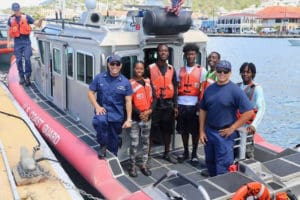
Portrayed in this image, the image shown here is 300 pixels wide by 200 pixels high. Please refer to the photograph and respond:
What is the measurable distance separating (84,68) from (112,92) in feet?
4.19

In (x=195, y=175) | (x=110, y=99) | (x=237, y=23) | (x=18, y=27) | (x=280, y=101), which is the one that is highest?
(x=237, y=23)

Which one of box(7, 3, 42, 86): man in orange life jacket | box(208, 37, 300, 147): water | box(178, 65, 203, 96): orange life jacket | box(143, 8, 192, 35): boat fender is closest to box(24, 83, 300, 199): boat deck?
box(178, 65, 203, 96): orange life jacket

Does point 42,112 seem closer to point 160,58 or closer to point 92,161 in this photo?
point 92,161

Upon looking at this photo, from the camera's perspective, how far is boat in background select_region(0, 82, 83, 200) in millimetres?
3873

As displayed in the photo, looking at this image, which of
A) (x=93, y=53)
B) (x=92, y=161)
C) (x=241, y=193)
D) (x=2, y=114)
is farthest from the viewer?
(x=2, y=114)

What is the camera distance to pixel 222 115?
4102 mm

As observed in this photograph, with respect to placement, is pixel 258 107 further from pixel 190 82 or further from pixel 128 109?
pixel 128 109

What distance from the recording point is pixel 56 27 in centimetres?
695

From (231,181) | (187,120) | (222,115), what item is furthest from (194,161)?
(231,181)

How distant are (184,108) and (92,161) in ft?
4.55

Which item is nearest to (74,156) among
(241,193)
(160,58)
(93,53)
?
(93,53)

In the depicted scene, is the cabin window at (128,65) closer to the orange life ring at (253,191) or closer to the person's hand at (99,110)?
the person's hand at (99,110)

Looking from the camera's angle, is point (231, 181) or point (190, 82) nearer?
point (231, 181)

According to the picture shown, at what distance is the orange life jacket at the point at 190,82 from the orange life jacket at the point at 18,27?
14.2 feet
